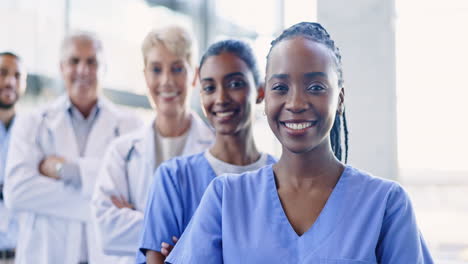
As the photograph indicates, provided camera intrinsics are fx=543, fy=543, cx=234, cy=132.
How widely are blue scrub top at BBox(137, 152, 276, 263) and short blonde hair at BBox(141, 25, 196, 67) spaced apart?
0.45 m

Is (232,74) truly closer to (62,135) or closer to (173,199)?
(173,199)

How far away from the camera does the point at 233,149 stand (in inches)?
58.6

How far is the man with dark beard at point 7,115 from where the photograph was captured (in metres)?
2.59

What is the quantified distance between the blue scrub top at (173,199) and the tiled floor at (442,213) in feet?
4.23

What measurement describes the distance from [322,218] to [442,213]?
5.93ft

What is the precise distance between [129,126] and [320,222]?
57.7 inches

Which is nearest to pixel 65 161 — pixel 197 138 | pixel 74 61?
pixel 74 61

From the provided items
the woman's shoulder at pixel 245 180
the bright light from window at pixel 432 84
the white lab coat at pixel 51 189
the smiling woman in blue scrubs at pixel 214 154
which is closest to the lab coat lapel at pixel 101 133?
the white lab coat at pixel 51 189

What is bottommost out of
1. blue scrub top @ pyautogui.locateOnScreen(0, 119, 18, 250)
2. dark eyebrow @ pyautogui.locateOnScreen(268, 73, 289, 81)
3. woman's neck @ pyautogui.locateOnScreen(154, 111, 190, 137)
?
blue scrub top @ pyautogui.locateOnScreen(0, 119, 18, 250)

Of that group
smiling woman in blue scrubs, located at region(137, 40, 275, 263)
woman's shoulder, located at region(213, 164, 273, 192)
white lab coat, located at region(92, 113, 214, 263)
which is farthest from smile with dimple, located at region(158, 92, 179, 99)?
woman's shoulder, located at region(213, 164, 273, 192)

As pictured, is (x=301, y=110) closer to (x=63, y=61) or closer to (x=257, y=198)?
(x=257, y=198)

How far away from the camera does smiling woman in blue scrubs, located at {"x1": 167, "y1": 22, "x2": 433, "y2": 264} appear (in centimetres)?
94

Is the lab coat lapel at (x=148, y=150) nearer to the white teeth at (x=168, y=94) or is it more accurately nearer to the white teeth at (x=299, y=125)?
the white teeth at (x=168, y=94)

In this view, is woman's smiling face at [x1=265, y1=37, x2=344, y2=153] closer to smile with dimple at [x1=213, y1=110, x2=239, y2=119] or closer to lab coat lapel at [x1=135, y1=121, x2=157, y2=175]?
smile with dimple at [x1=213, y1=110, x2=239, y2=119]
